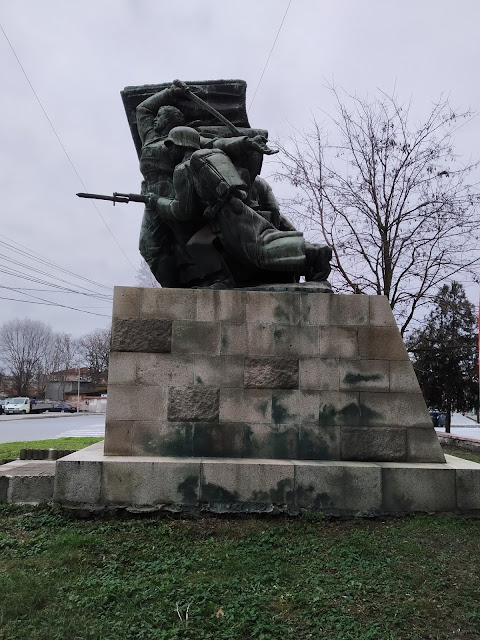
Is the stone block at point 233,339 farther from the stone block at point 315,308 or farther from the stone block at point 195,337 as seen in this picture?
the stone block at point 315,308

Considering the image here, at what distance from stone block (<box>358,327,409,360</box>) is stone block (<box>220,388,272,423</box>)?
1.03m

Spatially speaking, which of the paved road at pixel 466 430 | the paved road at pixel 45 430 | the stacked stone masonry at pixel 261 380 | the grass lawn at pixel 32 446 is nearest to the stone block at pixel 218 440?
the stacked stone masonry at pixel 261 380

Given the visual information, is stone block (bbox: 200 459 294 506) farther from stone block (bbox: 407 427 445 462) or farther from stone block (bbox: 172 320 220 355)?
stone block (bbox: 407 427 445 462)

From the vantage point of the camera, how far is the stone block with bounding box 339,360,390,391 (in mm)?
4949

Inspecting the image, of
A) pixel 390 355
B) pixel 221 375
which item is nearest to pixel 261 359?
pixel 221 375

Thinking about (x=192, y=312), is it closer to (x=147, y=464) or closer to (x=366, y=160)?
(x=147, y=464)

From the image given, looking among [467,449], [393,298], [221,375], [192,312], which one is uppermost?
[393,298]

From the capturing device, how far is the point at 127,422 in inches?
188

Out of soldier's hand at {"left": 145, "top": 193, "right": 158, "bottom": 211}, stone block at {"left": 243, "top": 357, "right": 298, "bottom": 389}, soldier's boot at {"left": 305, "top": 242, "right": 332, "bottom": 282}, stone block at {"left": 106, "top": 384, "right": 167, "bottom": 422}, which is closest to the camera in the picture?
stone block at {"left": 106, "top": 384, "right": 167, "bottom": 422}

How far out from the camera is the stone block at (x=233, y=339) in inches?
195

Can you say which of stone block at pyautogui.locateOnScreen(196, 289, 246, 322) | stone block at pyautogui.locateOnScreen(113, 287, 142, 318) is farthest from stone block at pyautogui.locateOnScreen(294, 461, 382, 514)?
stone block at pyautogui.locateOnScreen(113, 287, 142, 318)

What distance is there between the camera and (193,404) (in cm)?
482

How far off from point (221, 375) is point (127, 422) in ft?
3.20

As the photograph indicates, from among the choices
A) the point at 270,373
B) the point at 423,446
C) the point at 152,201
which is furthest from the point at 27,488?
the point at 423,446
